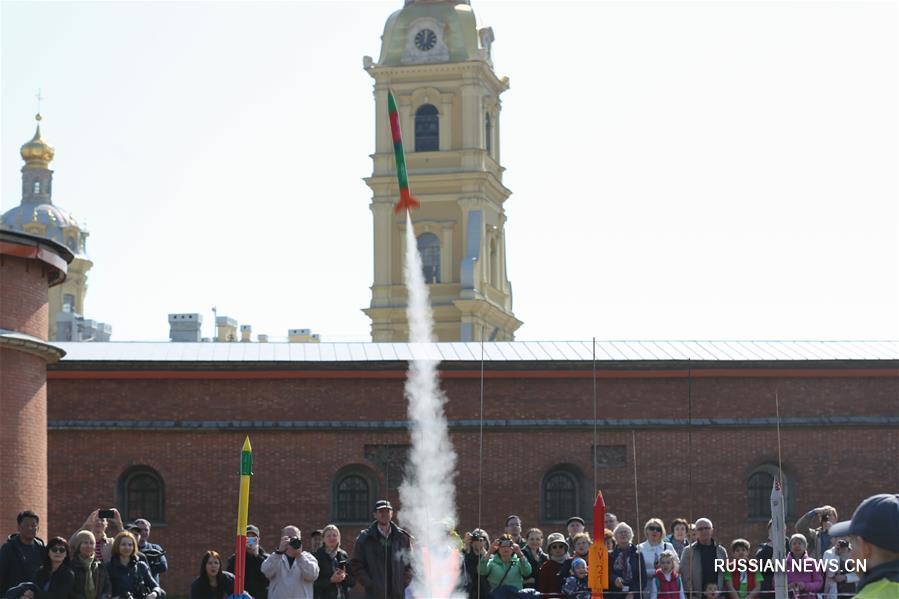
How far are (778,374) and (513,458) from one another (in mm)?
6171

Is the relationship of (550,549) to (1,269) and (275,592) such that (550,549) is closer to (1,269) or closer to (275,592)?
(275,592)

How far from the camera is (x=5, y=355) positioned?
90.5 ft

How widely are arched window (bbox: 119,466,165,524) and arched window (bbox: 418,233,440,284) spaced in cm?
4154

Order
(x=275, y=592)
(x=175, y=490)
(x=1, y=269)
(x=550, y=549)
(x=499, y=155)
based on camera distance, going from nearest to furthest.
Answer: (x=275, y=592), (x=550, y=549), (x=1, y=269), (x=175, y=490), (x=499, y=155)

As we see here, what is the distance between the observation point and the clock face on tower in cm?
7619

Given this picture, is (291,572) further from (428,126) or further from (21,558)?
(428,126)

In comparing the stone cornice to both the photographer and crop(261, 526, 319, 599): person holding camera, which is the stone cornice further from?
crop(261, 526, 319, 599): person holding camera

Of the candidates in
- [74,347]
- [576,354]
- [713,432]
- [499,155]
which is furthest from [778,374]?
[499,155]

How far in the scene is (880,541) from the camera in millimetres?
6648

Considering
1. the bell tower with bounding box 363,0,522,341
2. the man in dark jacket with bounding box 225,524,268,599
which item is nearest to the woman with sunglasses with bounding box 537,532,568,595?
the man in dark jacket with bounding box 225,524,268,599

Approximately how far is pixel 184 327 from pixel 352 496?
1212 inches

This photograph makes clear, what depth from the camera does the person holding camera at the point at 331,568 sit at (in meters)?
19.0

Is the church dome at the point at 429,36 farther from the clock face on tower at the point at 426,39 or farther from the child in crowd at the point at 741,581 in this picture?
the child in crowd at the point at 741,581

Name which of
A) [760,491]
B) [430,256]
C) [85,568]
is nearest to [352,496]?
[760,491]
